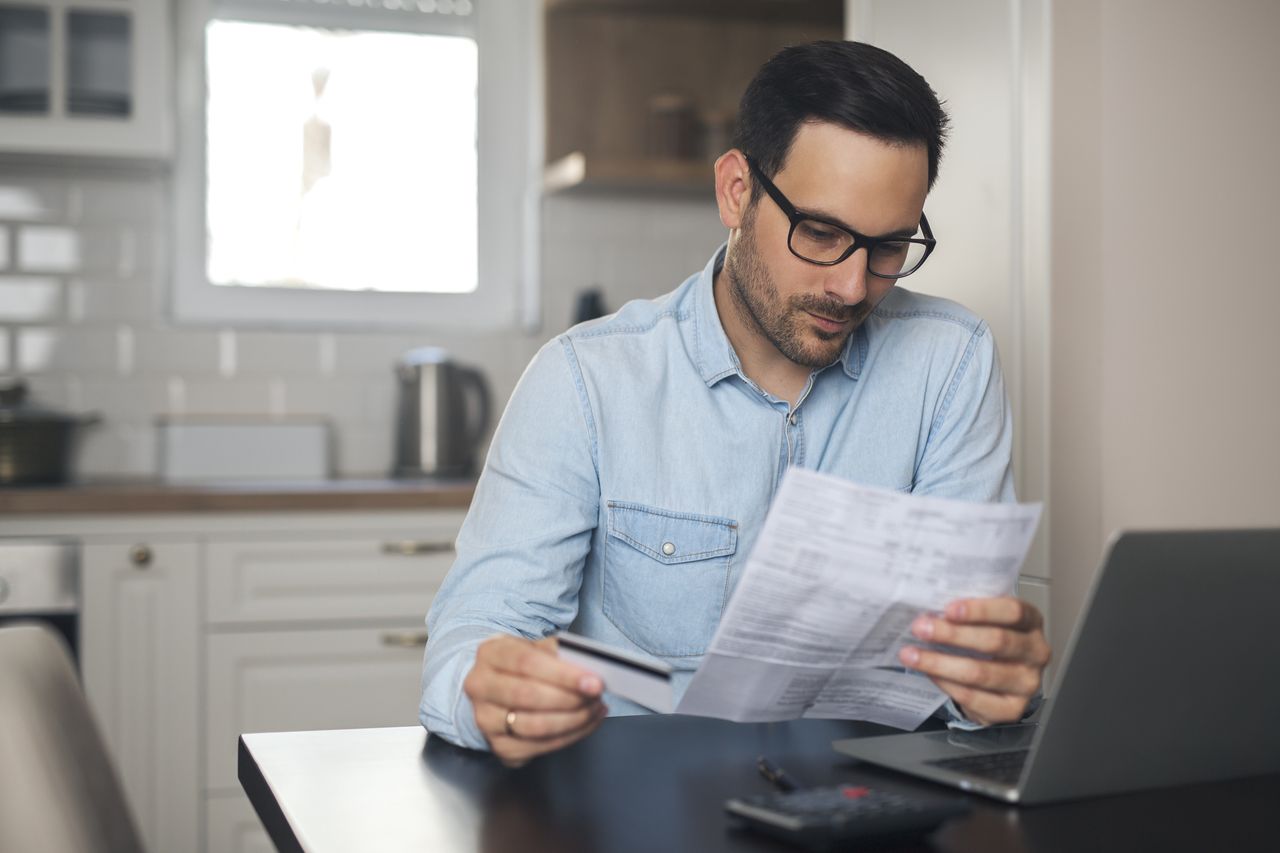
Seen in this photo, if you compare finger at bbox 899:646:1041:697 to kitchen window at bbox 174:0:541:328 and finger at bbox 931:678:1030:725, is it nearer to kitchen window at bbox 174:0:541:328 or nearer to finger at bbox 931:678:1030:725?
finger at bbox 931:678:1030:725

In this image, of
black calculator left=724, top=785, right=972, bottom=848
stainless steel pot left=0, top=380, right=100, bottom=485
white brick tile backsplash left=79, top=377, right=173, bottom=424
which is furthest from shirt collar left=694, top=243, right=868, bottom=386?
white brick tile backsplash left=79, top=377, right=173, bottom=424

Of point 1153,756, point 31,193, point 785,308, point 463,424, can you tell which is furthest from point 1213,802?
point 31,193

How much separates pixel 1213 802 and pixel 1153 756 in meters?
0.05

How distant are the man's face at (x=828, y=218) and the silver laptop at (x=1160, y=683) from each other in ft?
1.83

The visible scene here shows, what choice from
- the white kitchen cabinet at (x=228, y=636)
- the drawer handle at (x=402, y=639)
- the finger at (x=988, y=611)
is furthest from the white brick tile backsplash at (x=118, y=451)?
the finger at (x=988, y=611)

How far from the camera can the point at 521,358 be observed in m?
3.54

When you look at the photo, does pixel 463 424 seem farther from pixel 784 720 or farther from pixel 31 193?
pixel 784 720

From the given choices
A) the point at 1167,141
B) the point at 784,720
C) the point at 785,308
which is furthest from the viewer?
the point at 1167,141

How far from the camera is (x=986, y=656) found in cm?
103

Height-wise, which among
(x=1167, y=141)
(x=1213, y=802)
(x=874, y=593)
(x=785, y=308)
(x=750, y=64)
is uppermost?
(x=750, y=64)

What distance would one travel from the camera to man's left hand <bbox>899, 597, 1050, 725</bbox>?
97cm

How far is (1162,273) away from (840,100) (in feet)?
2.86

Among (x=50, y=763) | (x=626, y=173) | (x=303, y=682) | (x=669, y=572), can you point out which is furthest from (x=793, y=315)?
(x=626, y=173)

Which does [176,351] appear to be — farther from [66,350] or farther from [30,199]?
[30,199]
